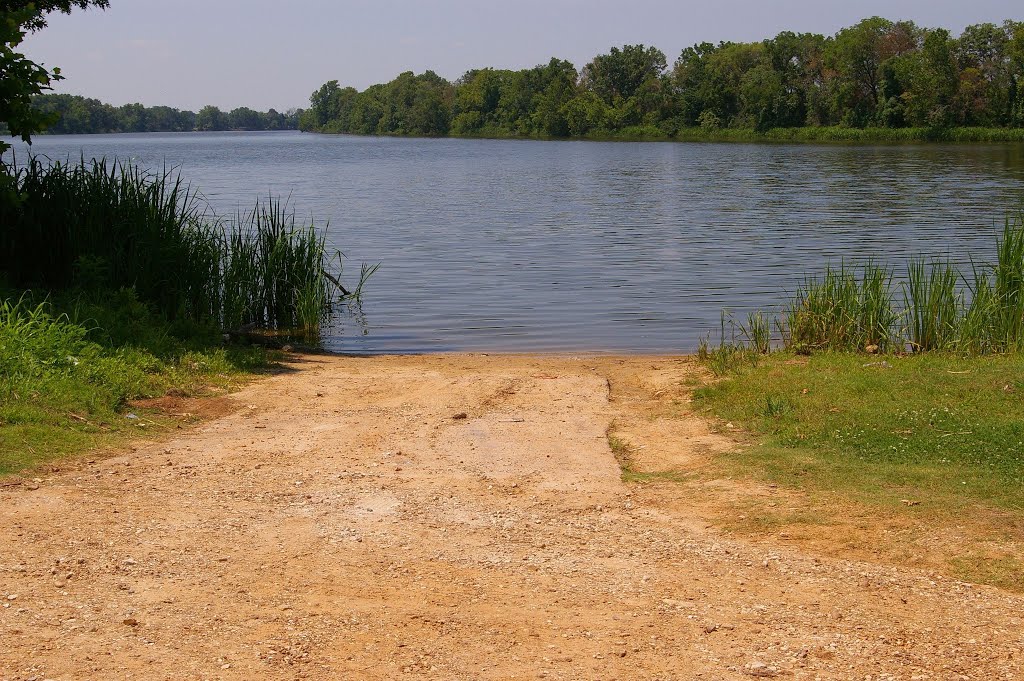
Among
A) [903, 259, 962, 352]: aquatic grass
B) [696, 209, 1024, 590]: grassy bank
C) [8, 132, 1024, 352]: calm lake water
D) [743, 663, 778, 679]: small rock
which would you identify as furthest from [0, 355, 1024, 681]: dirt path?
[8, 132, 1024, 352]: calm lake water

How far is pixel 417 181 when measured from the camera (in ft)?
177

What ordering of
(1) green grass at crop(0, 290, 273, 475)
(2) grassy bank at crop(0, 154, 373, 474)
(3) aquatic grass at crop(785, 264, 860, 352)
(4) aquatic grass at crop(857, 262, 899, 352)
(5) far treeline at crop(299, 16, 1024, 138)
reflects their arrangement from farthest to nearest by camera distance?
(5) far treeline at crop(299, 16, 1024, 138)
(3) aquatic grass at crop(785, 264, 860, 352)
(4) aquatic grass at crop(857, 262, 899, 352)
(2) grassy bank at crop(0, 154, 373, 474)
(1) green grass at crop(0, 290, 273, 475)

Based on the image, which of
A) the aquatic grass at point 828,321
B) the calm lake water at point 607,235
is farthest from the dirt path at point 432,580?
the calm lake water at point 607,235

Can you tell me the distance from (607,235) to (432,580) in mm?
24946

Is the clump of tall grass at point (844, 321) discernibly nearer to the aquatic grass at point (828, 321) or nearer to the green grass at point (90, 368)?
the aquatic grass at point (828, 321)

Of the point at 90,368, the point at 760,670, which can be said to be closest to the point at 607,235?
the point at 90,368

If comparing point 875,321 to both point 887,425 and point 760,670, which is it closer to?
point 887,425

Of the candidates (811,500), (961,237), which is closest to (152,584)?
(811,500)

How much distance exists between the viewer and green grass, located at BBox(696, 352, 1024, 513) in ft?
22.9

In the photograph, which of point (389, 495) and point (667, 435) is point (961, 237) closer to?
point (667, 435)

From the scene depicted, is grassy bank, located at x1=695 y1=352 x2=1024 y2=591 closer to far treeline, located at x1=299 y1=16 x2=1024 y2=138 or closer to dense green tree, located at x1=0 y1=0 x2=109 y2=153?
dense green tree, located at x1=0 y1=0 x2=109 y2=153

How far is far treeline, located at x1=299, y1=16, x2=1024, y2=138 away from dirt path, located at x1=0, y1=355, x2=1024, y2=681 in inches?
3469

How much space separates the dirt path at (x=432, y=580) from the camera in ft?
15.7

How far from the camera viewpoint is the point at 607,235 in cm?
3008
